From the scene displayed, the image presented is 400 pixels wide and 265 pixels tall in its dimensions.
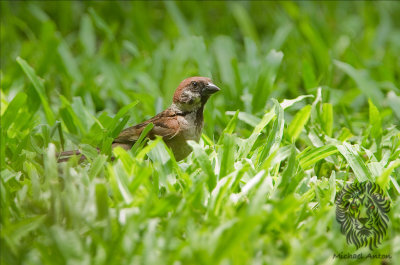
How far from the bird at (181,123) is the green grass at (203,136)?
10 centimetres

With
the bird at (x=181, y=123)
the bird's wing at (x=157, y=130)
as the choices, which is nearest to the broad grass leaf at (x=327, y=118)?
the bird at (x=181, y=123)

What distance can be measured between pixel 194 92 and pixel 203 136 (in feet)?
0.86

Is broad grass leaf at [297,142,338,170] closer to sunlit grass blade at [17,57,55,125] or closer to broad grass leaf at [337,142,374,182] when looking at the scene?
broad grass leaf at [337,142,374,182]

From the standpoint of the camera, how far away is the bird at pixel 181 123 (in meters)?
3.08

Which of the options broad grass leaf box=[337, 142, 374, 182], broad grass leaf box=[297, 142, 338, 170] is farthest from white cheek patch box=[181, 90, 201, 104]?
broad grass leaf box=[337, 142, 374, 182]

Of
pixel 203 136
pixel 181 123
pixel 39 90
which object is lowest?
pixel 203 136

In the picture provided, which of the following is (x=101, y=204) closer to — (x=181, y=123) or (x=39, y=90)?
(x=181, y=123)

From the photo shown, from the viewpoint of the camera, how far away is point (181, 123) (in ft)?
10.4

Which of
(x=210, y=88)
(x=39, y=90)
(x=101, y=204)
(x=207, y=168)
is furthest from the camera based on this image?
(x=39, y=90)

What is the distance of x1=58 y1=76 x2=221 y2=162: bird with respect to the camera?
3078mm

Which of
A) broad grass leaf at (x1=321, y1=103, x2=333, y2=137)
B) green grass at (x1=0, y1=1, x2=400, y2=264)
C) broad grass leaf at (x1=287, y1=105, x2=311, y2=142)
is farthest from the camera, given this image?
broad grass leaf at (x1=321, y1=103, x2=333, y2=137)

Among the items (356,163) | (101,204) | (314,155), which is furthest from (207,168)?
(356,163)

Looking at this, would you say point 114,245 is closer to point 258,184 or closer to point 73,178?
point 73,178

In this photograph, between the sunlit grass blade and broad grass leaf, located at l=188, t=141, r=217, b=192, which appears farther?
the sunlit grass blade
